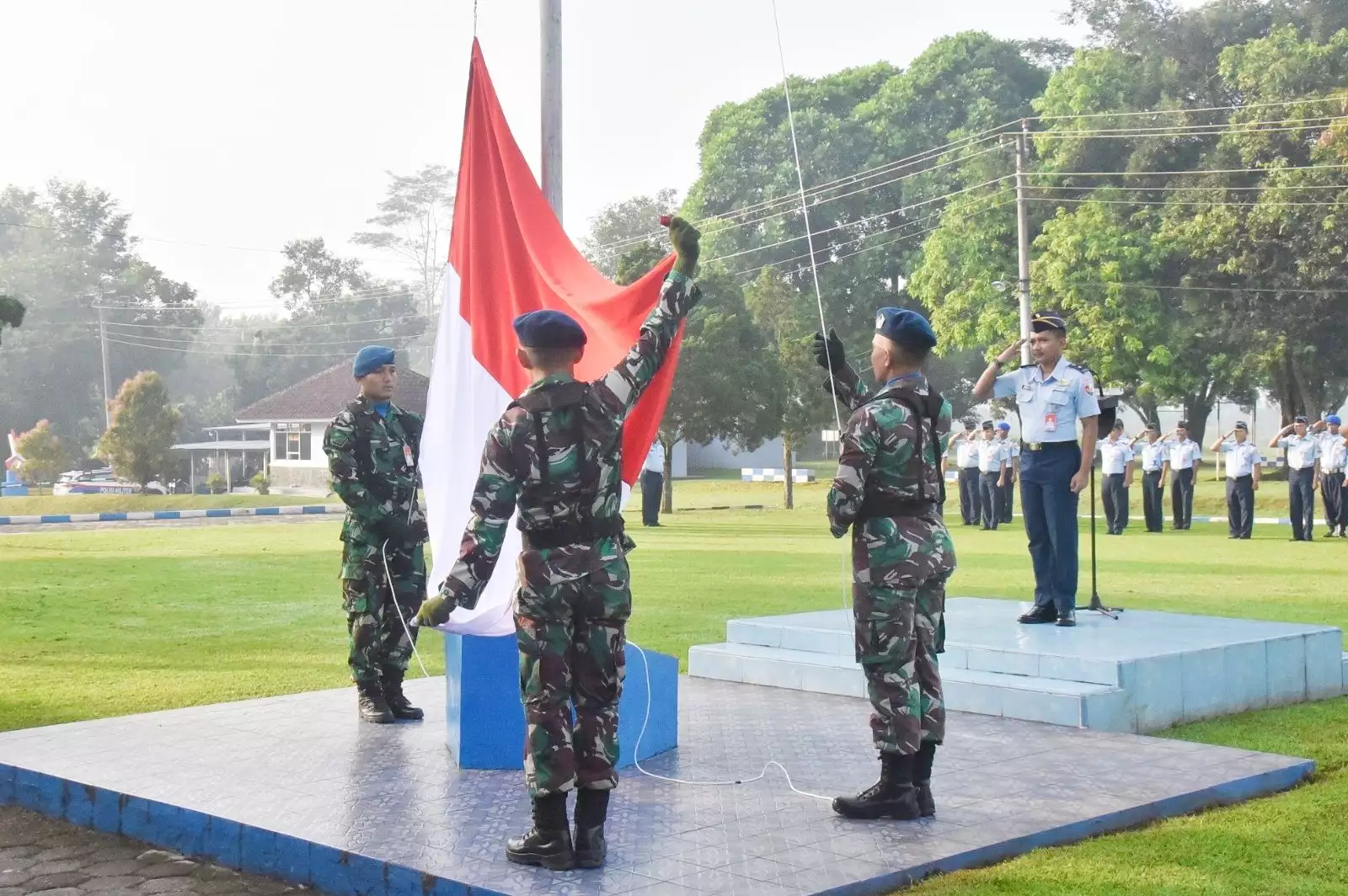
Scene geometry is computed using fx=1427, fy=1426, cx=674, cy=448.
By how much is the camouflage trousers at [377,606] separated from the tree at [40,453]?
1813 inches

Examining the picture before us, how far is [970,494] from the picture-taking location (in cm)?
2936

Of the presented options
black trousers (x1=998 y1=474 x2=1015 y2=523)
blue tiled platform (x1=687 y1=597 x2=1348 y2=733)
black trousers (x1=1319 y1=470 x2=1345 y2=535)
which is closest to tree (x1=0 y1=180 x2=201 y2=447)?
black trousers (x1=998 y1=474 x2=1015 y2=523)

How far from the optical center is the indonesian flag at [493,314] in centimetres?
651

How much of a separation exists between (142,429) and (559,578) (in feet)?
135

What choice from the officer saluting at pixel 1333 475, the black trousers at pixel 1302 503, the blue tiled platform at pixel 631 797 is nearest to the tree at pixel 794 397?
the officer saluting at pixel 1333 475

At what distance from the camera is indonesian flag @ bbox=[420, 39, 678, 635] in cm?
651

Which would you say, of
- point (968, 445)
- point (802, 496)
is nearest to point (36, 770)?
point (968, 445)

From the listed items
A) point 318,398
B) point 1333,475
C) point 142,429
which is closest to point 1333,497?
point 1333,475

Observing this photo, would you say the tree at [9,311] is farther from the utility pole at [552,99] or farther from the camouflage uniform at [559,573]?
the camouflage uniform at [559,573]

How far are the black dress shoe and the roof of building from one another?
46.2 metres

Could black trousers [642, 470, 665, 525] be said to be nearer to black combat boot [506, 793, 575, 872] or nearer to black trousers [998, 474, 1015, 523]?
black trousers [998, 474, 1015, 523]

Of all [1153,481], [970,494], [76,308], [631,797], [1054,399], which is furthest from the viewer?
[76,308]

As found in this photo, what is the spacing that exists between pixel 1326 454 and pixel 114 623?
18659mm

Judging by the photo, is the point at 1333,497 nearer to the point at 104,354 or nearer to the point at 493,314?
the point at 493,314
